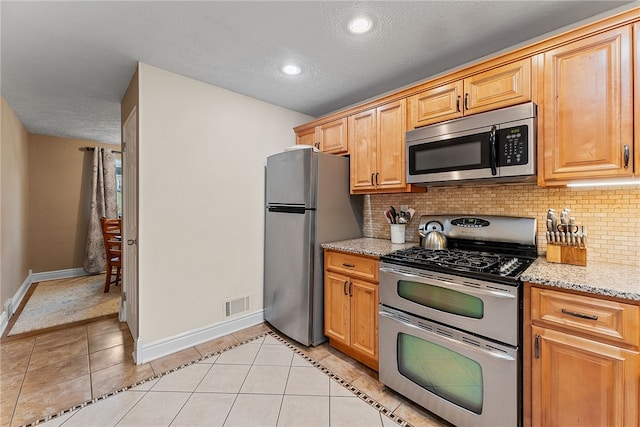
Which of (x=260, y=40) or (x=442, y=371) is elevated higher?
(x=260, y=40)

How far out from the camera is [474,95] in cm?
191

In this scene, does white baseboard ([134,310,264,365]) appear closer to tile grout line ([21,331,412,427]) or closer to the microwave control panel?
tile grout line ([21,331,412,427])

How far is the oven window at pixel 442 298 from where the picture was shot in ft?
4.97

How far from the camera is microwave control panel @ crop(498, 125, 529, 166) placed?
167 centimetres

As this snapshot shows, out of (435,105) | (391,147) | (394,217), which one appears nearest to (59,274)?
(394,217)

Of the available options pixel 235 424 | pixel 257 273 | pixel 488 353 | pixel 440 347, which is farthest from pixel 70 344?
pixel 488 353

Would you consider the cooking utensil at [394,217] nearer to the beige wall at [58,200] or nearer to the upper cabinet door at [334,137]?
the upper cabinet door at [334,137]

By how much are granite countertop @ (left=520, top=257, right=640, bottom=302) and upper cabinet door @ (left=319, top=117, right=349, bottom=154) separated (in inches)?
71.5

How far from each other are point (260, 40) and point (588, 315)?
7.76ft

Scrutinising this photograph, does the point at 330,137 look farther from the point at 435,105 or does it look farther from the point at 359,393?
the point at 359,393

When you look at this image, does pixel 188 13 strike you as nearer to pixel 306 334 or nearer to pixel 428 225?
pixel 428 225

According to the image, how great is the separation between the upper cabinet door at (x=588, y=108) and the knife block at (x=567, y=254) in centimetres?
41

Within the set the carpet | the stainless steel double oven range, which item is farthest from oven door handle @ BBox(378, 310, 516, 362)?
the carpet

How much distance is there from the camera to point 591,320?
123 cm
